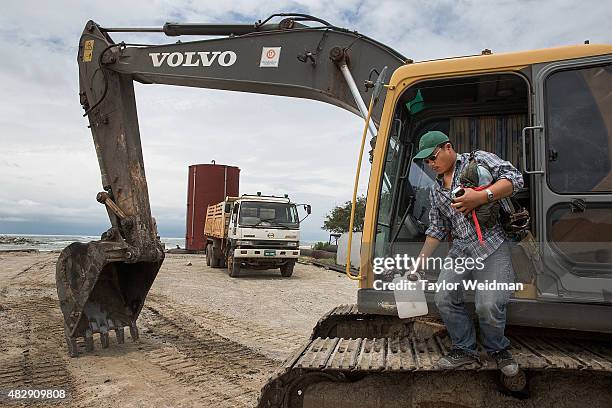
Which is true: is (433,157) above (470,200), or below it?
above

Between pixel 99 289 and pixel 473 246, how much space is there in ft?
15.2

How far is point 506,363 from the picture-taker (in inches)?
99.3

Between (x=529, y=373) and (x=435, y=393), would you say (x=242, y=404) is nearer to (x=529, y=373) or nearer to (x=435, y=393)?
(x=435, y=393)

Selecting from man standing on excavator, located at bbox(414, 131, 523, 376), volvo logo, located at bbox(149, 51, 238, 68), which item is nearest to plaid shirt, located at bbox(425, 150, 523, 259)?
man standing on excavator, located at bbox(414, 131, 523, 376)

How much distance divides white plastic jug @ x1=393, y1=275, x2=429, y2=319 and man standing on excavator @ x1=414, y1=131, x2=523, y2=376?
0.12 metres

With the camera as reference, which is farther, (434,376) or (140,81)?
(140,81)

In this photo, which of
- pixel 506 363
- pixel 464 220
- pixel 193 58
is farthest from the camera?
pixel 193 58

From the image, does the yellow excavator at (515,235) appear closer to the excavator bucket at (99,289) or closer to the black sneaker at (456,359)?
the black sneaker at (456,359)

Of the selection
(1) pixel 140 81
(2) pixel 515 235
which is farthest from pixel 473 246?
(1) pixel 140 81

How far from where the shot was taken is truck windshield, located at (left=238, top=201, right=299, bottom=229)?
49.4 ft

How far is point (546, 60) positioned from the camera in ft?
9.25

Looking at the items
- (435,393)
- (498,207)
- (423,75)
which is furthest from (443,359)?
(423,75)

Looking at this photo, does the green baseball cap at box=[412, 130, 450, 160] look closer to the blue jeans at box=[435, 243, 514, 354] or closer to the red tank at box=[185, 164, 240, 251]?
the blue jeans at box=[435, 243, 514, 354]

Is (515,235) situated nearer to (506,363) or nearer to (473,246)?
(473,246)
